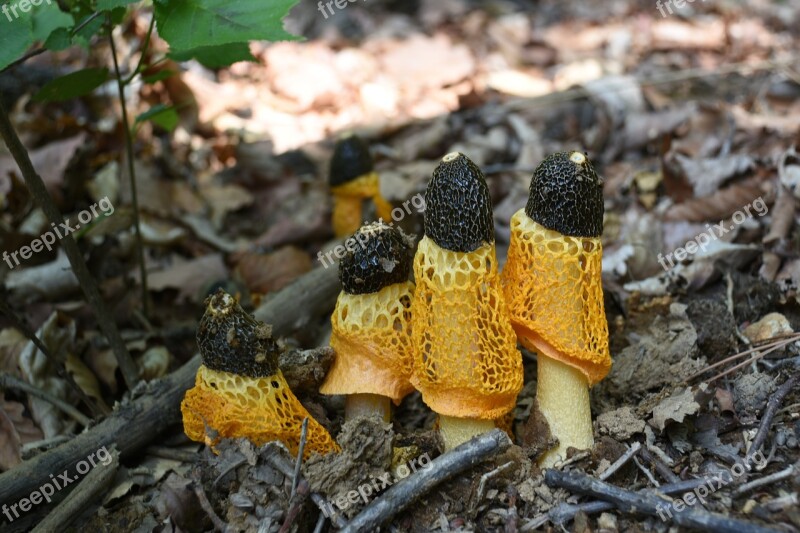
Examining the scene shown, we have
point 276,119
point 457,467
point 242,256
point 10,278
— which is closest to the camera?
point 457,467

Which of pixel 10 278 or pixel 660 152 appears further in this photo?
pixel 660 152

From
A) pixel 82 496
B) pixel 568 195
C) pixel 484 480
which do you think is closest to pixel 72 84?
pixel 82 496

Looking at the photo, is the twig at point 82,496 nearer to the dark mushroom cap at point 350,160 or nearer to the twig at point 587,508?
the twig at point 587,508

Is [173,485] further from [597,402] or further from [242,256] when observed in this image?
[242,256]

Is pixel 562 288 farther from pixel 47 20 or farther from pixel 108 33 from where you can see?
pixel 47 20

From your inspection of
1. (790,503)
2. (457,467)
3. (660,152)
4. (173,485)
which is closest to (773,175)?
(660,152)

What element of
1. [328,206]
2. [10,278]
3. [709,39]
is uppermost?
[10,278]
